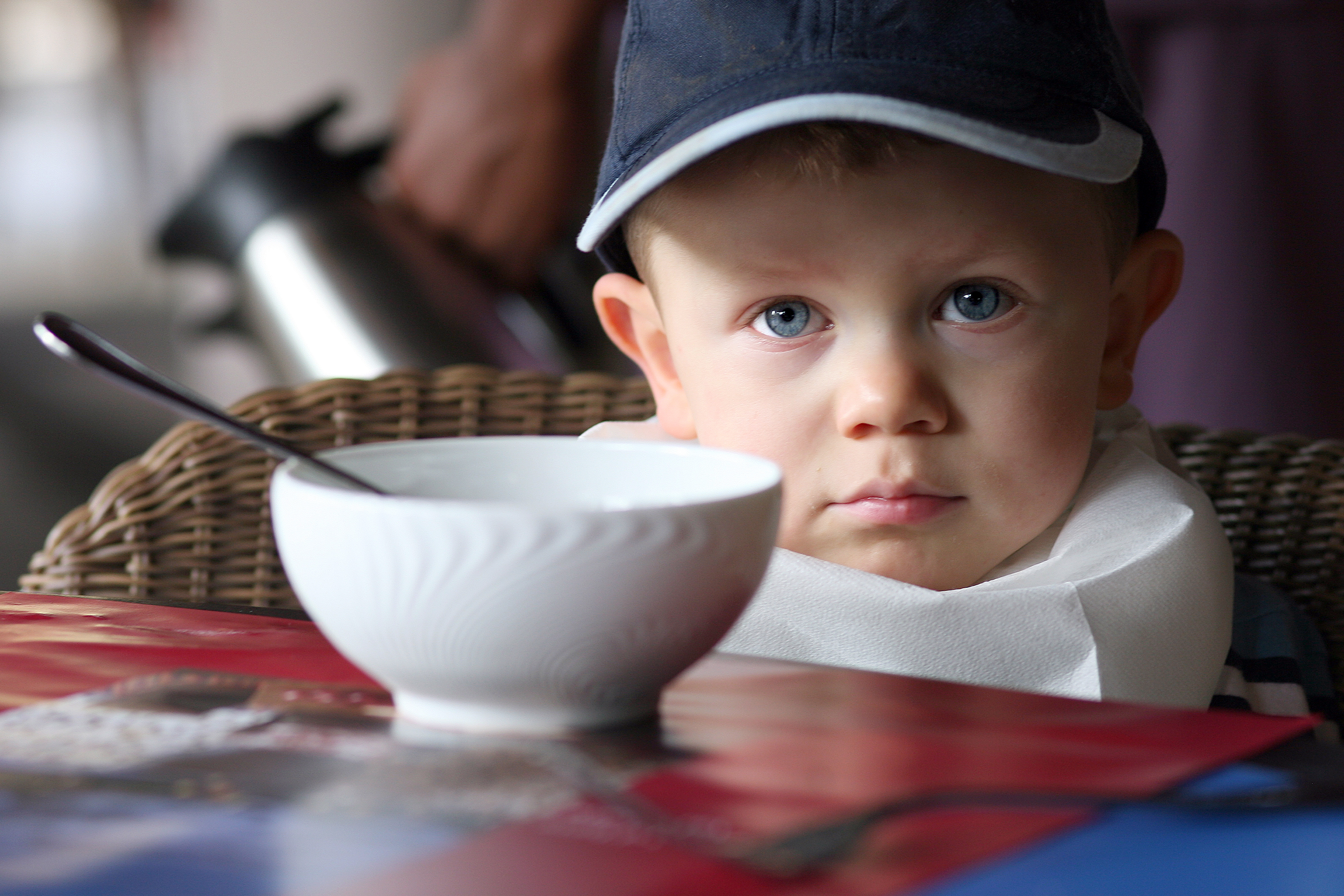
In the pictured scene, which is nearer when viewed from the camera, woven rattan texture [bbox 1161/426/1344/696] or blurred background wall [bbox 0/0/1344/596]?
woven rattan texture [bbox 1161/426/1344/696]

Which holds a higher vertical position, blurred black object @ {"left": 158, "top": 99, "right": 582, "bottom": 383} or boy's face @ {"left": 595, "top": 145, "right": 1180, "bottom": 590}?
blurred black object @ {"left": 158, "top": 99, "right": 582, "bottom": 383}

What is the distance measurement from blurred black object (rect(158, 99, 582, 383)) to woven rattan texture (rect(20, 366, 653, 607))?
835 millimetres

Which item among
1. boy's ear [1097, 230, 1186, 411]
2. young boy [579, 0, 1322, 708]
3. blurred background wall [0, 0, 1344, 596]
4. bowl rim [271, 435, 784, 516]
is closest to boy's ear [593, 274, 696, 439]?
young boy [579, 0, 1322, 708]

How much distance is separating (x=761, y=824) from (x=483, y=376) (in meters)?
0.77

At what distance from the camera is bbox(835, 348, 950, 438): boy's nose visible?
29.6 inches

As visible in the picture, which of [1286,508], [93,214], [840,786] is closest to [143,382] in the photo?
[840,786]

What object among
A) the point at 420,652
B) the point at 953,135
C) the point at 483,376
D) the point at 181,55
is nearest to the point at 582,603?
the point at 420,652

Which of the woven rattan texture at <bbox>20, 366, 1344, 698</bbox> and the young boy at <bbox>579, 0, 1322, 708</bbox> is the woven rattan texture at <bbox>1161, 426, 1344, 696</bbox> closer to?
the woven rattan texture at <bbox>20, 366, 1344, 698</bbox>

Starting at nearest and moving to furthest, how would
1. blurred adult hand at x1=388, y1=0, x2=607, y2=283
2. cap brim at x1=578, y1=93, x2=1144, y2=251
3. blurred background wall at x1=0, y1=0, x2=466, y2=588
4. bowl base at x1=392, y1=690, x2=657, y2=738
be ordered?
1. bowl base at x1=392, y1=690, x2=657, y2=738
2. cap brim at x1=578, y1=93, x2=1144, y2=251
3. blurred adult hand at x1=388, y1=0, x2=607, y2=283
4. blurred background wall at x1=0, y1=0, x2=466, y2=588

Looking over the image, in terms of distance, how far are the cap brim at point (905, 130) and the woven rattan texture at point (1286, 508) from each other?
0.34 metres

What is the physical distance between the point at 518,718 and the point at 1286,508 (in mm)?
751

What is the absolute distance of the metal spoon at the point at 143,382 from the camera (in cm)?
46

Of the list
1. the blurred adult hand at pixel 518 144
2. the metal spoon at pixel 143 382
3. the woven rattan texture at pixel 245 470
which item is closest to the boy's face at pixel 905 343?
the woven rattan texture at pixel 245 470

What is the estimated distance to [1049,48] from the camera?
0.73m
